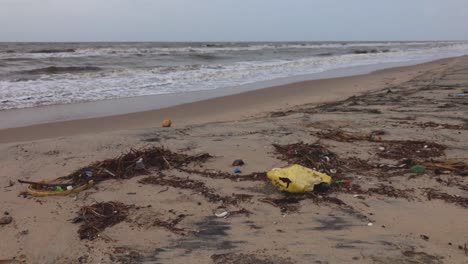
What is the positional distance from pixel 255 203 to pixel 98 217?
3.97 ft

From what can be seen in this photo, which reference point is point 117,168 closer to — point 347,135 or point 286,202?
point 286,202

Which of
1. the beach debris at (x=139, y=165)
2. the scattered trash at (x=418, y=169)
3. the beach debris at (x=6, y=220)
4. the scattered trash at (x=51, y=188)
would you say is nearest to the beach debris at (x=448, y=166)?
the scattered trash at (x=418, y=169)

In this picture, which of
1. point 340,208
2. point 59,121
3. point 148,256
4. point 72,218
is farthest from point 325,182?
point 59,121

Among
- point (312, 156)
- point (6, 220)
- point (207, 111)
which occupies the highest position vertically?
point (312, 156)

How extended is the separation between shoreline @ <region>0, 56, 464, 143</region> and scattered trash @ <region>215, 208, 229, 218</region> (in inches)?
137

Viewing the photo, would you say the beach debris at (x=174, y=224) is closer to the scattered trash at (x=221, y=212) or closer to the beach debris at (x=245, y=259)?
the scattered trash at (x=221, y=212)

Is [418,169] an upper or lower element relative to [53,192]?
upper

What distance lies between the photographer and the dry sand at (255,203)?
8.05 feet

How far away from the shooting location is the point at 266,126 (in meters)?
5.67

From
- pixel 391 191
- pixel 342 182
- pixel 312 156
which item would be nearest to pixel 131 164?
pixel 312 156

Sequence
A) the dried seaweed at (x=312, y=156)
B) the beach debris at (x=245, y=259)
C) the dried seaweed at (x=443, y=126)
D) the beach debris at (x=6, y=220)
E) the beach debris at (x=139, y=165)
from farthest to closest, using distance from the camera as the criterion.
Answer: the dried seaweed at (x=443, y=126), the dried seaweed at (x=312, y=156), the beach debris at (x=139, y=165), the beach debris at (x=6, y=220), the beach debris at (x=245, y=259)

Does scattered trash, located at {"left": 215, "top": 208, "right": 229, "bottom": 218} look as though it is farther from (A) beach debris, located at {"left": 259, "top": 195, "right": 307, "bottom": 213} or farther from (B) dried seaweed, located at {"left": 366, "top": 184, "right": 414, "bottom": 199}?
(B) dried seaweed, located at {"left": 366, "top": 184, "right": 414, "bottom": 199}

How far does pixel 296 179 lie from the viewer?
3.35 metres

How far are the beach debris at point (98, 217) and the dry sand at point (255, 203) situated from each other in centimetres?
7
